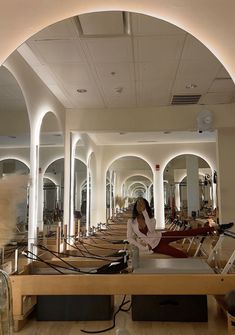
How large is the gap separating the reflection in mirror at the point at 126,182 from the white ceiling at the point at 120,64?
3.66 ft

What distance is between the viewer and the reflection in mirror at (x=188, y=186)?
239 inches

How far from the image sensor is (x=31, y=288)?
2322mm

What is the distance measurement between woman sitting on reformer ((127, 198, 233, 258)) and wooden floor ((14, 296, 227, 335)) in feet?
2.41

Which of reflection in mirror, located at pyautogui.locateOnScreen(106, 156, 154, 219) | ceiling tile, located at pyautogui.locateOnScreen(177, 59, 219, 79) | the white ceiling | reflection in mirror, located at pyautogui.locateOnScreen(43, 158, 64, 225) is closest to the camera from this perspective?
the white ceiling

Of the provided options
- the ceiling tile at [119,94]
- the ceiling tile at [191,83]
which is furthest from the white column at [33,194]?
the ceiling tile at [191,83]

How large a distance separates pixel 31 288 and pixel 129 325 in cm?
71

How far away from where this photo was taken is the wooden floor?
2283 millimetres

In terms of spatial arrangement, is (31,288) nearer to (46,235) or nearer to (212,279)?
(212,279)

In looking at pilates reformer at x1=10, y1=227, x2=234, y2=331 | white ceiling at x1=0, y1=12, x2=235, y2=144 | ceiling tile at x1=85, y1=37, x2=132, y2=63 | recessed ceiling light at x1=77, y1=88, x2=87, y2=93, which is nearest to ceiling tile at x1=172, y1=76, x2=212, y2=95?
white ceiling at x1=0, y1=12, x2=235, y2=144

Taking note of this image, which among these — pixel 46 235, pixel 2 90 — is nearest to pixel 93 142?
pixel 46 235

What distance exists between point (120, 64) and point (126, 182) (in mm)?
2017

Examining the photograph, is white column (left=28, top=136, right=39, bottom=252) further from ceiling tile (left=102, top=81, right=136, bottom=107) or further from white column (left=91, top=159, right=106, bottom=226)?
white column (left=91, top=159, right=106, bottom=226)

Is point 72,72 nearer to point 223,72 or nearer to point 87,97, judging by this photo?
point 87,97

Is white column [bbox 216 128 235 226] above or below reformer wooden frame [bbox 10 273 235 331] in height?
above
